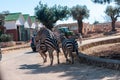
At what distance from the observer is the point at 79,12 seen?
7706 cm

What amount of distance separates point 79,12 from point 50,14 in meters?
9.36

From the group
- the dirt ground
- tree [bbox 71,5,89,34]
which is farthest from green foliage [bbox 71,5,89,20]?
the dirt ground

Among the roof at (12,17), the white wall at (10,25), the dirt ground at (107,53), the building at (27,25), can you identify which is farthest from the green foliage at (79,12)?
the dirt ground at (107,53)

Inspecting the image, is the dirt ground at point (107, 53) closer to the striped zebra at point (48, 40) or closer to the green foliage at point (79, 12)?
the striped zebra at point (48, 40)

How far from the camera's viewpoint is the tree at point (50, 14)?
68875mm

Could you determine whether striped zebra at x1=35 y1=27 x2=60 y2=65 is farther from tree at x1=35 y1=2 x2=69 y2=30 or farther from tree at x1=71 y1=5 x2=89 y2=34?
tree at x1=71 y1=5 x2=89 y2=34

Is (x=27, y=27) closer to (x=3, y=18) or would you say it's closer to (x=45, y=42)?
(x=3, y=18)

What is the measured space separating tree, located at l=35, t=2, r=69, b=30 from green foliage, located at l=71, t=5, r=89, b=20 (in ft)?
10.7

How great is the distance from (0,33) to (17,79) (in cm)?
4736

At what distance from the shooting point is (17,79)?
12.8 m

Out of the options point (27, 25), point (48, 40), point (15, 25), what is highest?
point (48, 40)

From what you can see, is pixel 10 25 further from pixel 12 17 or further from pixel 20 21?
pixel 20 21

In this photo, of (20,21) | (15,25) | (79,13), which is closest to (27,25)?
(20,21)

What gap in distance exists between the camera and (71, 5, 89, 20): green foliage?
76.4m
